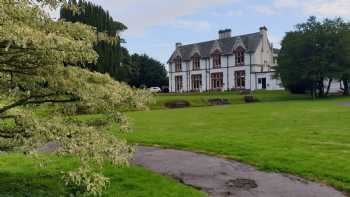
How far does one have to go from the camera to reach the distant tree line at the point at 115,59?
1928 inches

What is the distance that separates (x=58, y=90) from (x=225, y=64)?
7399 cm

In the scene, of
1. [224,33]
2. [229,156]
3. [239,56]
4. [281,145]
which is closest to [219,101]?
[239,56]

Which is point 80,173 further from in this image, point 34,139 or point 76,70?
point 76,70

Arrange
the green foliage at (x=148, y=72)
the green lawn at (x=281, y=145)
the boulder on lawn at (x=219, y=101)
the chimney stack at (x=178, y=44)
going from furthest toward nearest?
the chimney stack at (x=178, y=44), the green foliage at (x=148, y=72), the boulder on lawn at (x=219, y=101), the green lawn at (x=281, y=145)

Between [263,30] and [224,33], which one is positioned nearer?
[263,30]

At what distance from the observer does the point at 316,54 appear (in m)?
54.9

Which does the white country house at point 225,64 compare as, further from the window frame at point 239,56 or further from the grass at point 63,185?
the grass at point 63,185

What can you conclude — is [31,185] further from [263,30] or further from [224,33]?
[224,33]

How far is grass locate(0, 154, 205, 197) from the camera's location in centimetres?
813

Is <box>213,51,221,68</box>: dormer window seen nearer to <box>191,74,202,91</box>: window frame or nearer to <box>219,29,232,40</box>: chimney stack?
<box>191,74,202,91</box>: window frame

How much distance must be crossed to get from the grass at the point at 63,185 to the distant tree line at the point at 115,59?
1503 centimetres

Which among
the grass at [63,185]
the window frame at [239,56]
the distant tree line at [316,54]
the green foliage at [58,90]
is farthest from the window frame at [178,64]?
the green foliage at [58,90]

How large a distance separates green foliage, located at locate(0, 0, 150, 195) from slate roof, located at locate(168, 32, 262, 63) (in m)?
69.3

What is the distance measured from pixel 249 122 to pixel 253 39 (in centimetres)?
5540
